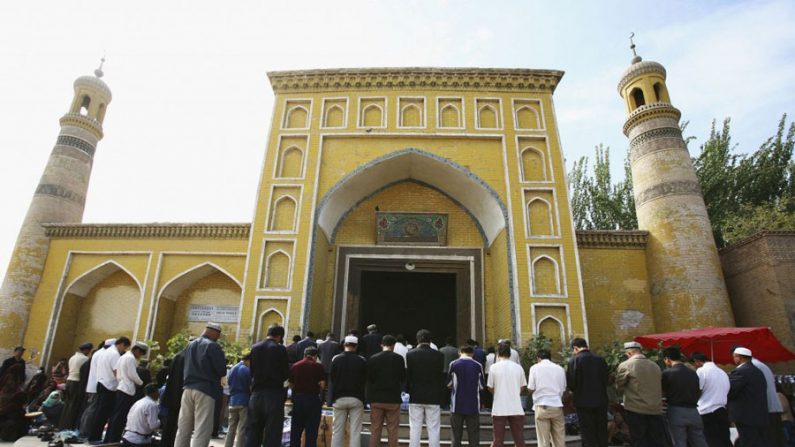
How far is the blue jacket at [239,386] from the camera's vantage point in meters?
5.11

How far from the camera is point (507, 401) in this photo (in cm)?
483

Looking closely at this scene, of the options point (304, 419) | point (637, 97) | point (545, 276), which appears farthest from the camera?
point (637, 97)

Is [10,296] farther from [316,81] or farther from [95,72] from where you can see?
[316,81]

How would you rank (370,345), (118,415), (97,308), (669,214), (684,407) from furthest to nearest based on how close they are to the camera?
(97,308)
(669,214)
(370,345)
(118,415)
(684,407)

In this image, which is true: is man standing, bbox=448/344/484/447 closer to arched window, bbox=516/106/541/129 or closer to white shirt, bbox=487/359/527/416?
white shirt, bbox=487/359/527/416

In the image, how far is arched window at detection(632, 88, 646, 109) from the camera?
499 inches

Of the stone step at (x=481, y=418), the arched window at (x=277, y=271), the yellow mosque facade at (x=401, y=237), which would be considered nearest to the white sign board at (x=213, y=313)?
the yellow mosque facade at (x=401, y=237)

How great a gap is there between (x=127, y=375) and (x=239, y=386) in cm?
141

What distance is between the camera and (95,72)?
15594mm

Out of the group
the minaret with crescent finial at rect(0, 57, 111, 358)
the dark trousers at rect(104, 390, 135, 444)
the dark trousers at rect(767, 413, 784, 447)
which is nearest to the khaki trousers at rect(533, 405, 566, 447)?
the dark trousers at rect(767, 413, 784, 447)

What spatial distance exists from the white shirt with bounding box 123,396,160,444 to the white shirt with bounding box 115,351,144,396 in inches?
17.8

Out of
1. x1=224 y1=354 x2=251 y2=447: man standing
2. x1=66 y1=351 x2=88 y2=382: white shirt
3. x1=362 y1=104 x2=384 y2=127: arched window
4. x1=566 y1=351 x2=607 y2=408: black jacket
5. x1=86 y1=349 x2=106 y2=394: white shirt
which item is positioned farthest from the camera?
x1=362 y1=104 x2=384 y2=127: arched window

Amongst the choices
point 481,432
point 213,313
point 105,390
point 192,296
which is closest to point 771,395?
Answer: point 481,432

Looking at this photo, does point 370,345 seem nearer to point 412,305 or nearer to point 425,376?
point 425,376
